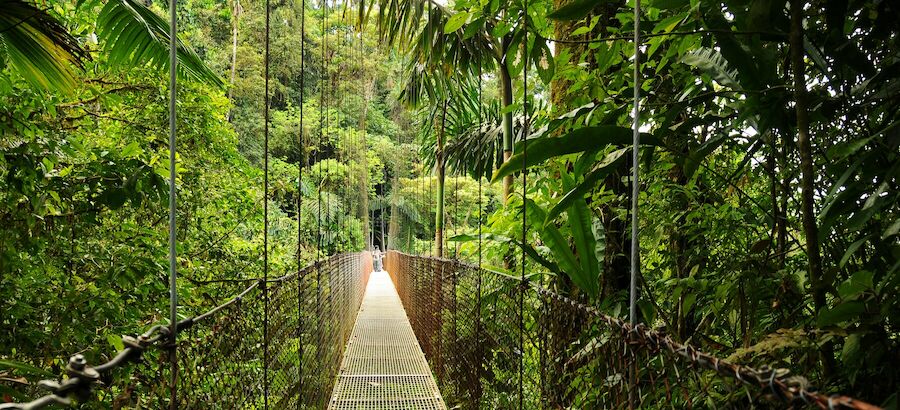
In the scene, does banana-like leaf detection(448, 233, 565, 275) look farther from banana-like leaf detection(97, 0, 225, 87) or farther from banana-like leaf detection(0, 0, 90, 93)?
banana-like leaf detection(0, 0, 90, 93)

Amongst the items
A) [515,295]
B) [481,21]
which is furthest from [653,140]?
[515,295]

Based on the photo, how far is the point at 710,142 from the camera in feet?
3.34

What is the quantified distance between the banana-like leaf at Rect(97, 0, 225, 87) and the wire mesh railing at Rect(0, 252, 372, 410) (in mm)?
845

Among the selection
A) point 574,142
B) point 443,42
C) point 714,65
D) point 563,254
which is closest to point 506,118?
point 443,42

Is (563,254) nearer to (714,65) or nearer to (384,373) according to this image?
(714,65)

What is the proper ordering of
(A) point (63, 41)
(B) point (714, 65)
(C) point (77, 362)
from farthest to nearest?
(A) point (63, 41) → (B) point (714, 65) → (C) point (77, 362)

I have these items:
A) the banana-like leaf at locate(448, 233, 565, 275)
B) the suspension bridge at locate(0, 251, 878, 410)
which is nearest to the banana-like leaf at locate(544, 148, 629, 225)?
the suspension bridge at locate(0, 251, 878, 410)

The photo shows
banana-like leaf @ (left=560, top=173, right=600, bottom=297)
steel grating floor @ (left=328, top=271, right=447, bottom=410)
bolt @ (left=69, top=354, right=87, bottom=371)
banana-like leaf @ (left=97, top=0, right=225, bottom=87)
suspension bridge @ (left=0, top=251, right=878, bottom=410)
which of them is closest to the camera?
bolt @ (left=69, top=354, right=87, bottom=371)

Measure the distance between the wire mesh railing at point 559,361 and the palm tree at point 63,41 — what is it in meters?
1.36

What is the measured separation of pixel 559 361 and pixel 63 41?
158cm

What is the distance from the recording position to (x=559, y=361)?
4.63 feet

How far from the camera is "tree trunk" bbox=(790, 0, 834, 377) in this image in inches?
29.0

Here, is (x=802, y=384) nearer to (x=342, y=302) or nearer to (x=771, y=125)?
(x=771, y=125)

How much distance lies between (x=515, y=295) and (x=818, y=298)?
92 cm
